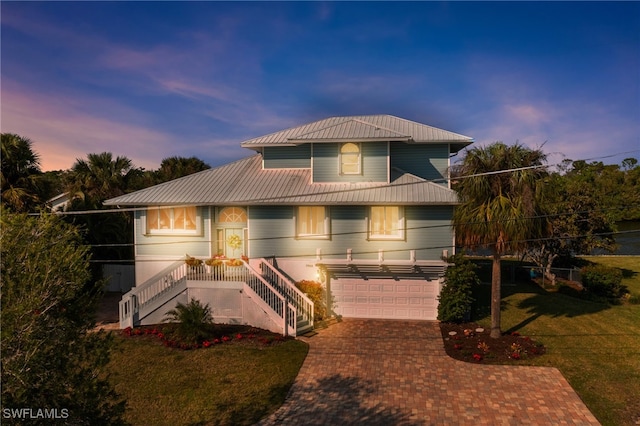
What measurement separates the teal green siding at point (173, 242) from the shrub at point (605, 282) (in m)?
22.7

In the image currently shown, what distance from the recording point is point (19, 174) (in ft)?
54.2

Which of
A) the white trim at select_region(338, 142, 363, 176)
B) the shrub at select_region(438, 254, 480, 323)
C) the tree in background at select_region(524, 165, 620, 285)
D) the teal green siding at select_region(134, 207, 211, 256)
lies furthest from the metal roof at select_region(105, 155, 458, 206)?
the tree in background at select_region(524, 165, 620, 285)

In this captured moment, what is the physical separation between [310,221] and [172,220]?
7.20 m

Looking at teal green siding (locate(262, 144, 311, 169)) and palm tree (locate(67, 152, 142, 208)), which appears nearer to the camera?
teal green siding (locate(262, 144, 311, 169))

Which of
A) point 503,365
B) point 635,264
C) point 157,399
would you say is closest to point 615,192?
point 635,264

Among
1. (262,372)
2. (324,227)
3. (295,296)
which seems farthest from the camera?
(324,227)

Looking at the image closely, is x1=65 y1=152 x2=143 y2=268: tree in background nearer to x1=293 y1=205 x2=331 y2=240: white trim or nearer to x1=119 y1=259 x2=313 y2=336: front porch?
x1=119 y1=259 x2=313 y2=336: front porch

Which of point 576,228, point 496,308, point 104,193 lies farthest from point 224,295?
point 576,228

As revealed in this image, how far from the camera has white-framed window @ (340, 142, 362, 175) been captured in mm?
18453

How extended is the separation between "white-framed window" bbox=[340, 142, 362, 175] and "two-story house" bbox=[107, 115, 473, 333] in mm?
50

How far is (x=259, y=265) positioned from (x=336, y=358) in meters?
6.07

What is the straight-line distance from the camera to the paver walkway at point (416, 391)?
9820 mm

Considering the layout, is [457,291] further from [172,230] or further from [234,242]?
[172,230]

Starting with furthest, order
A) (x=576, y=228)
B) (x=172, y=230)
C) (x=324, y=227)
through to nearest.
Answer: (x=576, y=228) → (x=172, y=230) → (x=324, y=227)
